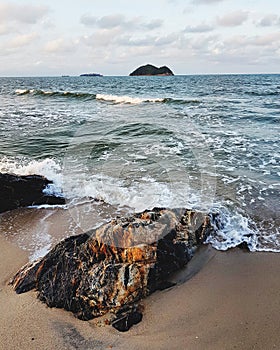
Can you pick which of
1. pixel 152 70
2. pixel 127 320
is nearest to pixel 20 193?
pixel 127 320

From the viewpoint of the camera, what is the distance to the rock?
238 inches

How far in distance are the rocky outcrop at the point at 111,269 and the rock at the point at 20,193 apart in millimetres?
2263

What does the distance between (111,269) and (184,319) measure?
930mm

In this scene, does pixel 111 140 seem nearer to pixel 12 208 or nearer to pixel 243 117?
pixel 12 208

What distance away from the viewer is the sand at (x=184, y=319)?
3.06 metres

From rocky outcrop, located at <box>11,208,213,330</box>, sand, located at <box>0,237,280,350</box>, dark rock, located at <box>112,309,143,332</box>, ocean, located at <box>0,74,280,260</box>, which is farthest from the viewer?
ocean, located at <box>0,74,280,260</box>

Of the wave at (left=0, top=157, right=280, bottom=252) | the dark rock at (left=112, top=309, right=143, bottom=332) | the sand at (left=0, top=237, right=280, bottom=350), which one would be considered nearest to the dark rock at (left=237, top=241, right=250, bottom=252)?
the wave at (left=0, top=157, right=280, bottom=252)

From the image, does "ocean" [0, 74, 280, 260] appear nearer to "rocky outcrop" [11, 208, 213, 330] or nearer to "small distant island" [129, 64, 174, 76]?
"rocky outcrop" [11, 208, 213, 330]

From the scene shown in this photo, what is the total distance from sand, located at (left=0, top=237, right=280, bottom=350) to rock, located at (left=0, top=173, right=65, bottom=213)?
214 centimetres

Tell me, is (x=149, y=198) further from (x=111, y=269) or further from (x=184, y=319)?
(x=184, y=319)

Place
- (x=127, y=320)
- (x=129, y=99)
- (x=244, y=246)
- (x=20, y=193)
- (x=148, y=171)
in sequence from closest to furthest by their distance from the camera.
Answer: (x=127, y=320) < (x=244, y=246) < (x=20, y=193) < (x=148, y=171) < (x=129, y=99)

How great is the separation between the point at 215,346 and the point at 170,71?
412 ft

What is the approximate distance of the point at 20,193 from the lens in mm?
6164

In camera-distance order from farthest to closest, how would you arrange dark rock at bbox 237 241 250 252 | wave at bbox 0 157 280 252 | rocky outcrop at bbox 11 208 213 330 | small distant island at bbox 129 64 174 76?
small distant island at bbox 129 64 174 76, wave at bbox 0 157 280 252, dark rock at bbox 237 241 250 252, rocky outcrop at bbox 11 208 213 330
